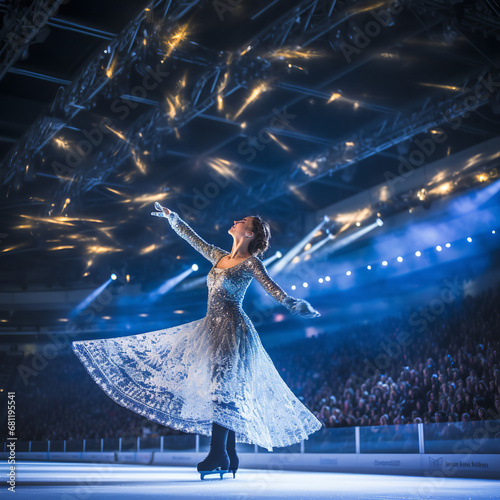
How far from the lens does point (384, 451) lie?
6.87m

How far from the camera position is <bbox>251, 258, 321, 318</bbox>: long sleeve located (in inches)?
135

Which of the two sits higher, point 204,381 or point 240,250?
point 240,250

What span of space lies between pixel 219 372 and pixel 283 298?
572mm

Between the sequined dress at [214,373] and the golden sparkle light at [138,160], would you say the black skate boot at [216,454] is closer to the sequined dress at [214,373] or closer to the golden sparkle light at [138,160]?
the sequined dress at [214,373]

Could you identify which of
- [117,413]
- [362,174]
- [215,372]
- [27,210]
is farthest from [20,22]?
[117,413]

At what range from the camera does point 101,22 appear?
679 cm

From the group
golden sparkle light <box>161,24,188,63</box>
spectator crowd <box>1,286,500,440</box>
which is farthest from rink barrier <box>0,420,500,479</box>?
golden sparkle light <box>161,24,188,63</box>

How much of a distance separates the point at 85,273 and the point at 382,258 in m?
6.74

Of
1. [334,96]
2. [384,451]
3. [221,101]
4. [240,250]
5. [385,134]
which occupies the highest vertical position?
[334,96]

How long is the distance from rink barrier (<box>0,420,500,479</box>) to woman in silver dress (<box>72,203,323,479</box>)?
2906 mm

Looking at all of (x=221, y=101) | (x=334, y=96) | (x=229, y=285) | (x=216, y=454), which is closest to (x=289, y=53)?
(x=221, y=101)

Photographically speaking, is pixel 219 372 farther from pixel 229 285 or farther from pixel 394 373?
pixel 394 373

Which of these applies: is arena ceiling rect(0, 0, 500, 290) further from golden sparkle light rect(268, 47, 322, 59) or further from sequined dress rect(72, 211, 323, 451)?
sequined dress rect(72, 211, 323, 451)

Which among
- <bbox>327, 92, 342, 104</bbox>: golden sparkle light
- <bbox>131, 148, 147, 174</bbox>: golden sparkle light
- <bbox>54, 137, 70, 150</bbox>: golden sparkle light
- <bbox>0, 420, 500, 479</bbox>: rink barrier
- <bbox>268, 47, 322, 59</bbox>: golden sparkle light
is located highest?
<bbox>327, 92, 342, 104</bbox>: golden sparkle light
